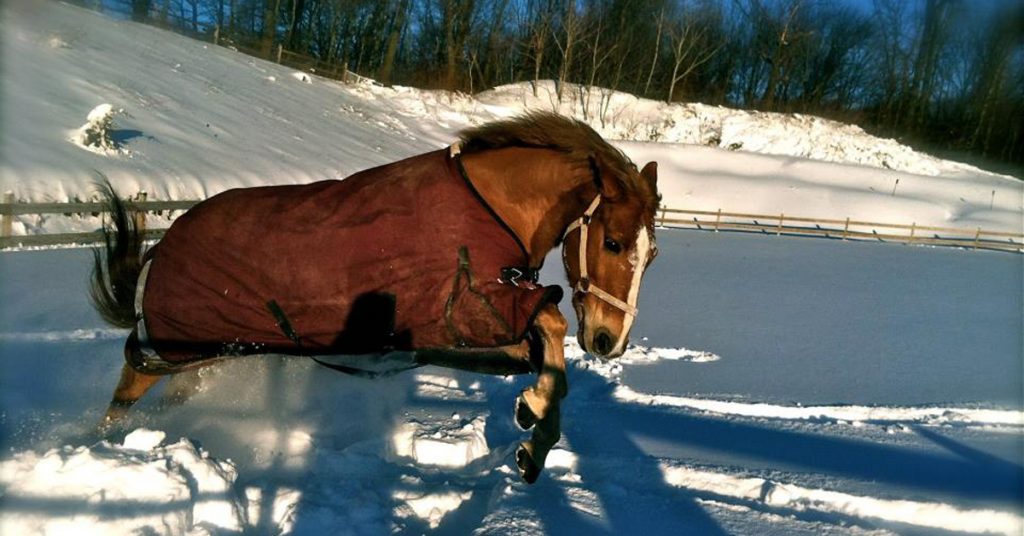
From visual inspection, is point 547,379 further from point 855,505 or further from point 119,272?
point 119,272

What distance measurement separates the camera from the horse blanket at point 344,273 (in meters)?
3.00

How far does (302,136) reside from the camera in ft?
70.3

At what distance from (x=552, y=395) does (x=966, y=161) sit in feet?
77.7

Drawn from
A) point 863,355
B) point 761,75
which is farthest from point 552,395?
point 761,75

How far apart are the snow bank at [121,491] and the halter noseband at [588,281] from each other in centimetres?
173

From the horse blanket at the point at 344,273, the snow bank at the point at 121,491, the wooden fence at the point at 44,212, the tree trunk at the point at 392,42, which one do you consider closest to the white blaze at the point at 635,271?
the horse blanket at the point at 344,273

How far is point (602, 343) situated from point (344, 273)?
1.22 metres

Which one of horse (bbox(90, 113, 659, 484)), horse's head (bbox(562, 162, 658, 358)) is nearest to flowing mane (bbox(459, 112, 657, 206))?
horse (bbox(90, 113, 659, 484))

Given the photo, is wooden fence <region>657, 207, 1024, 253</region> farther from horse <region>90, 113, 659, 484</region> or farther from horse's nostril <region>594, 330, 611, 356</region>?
horse's nostril <region>594, 330, 611, 356</region>

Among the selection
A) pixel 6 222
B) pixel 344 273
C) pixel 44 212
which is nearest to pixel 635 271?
pixel 344 273

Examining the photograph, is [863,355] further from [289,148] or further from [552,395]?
[289,148]

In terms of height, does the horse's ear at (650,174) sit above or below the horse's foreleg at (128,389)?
above

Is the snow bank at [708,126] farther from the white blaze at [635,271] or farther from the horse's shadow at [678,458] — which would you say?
the white blaze at [635,271]

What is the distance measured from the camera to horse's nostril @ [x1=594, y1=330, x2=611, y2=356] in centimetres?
295
